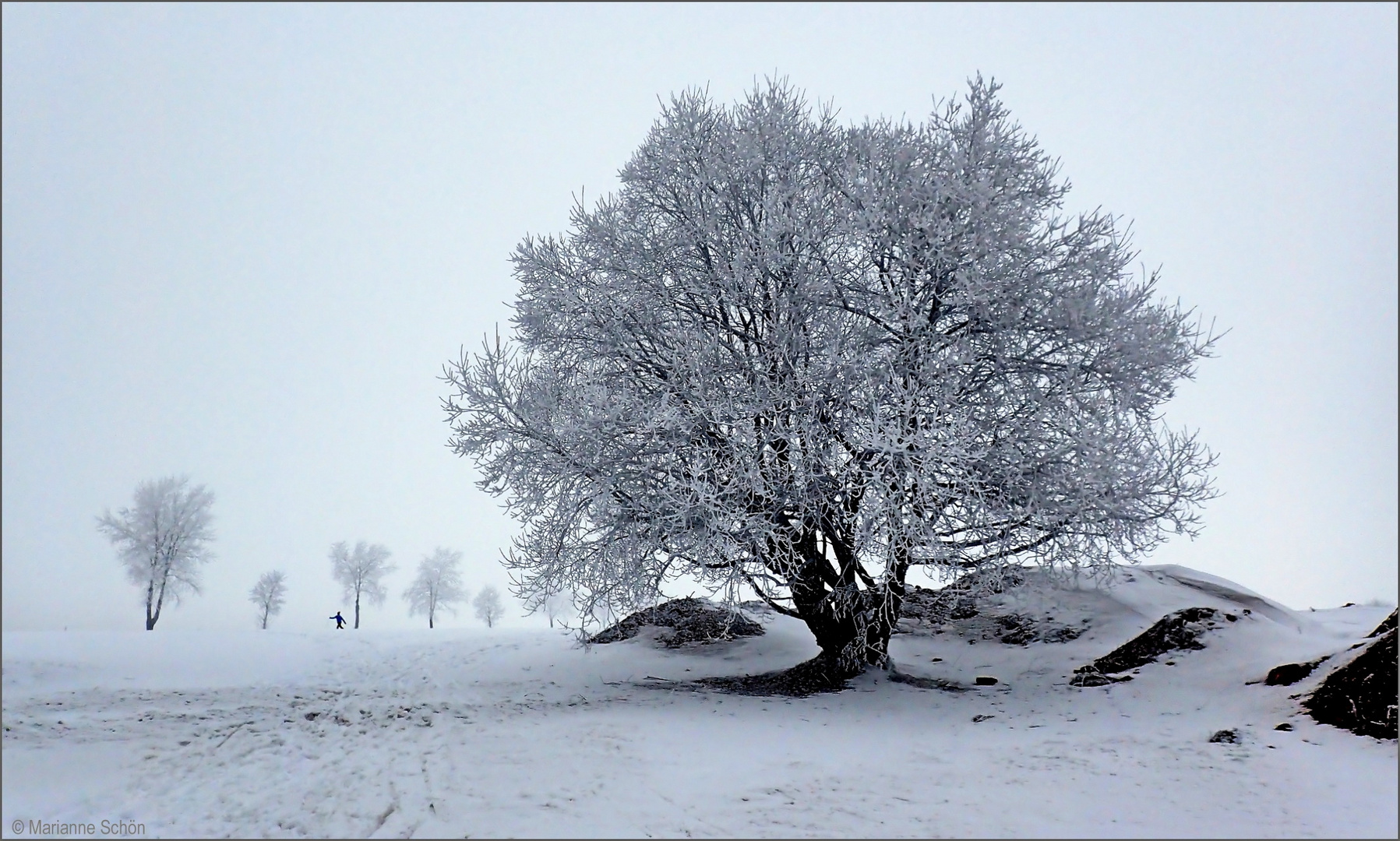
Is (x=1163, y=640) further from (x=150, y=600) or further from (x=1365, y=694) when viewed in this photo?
(x=150, y=600)

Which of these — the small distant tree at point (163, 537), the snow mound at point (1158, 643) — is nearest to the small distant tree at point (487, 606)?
the small distant tree at point (163, 537)

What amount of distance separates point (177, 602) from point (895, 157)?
112ft

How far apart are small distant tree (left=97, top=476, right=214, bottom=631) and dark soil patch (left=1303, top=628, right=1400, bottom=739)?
35.4 m

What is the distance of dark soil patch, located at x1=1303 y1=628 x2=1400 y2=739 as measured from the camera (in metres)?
6.49

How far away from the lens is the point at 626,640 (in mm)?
13625

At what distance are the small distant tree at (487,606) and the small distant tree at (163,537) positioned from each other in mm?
23641

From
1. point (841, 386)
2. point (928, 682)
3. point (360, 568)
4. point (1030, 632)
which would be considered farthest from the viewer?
point (360, 568)

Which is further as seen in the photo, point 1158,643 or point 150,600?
point 150,600

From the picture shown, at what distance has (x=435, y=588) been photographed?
45.4 meters

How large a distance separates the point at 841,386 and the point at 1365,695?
242 inches

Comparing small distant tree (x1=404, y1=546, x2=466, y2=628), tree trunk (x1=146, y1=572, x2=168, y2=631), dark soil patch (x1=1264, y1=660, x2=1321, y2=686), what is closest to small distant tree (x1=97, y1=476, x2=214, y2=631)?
tree trunk (x1=146, y1=572, x2=168, y2=631)

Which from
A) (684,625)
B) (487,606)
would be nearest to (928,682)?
(684,625)

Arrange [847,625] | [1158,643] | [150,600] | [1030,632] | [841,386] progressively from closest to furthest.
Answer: [841,386]
[1158,643]
[847,625]
[1030,632]
[150,600]

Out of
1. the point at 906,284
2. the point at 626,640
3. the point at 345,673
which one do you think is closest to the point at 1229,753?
the point at 906,284
